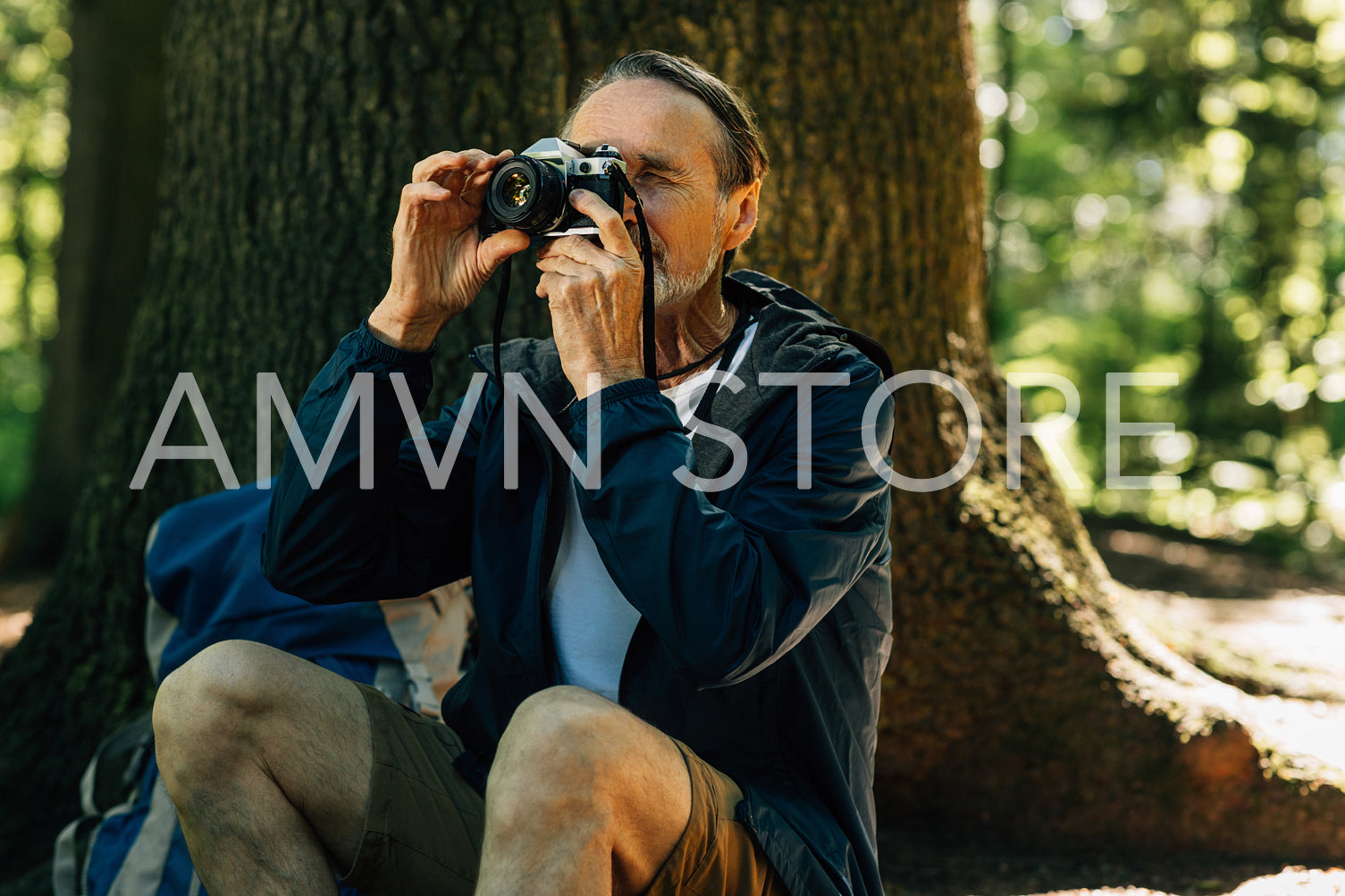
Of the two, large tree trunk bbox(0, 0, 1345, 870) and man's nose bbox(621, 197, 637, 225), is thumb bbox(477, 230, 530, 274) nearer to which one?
man's nose bbox(621, 197, 637, 225)

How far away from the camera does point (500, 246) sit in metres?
1.95

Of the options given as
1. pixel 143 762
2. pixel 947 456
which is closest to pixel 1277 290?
pixel 947 456

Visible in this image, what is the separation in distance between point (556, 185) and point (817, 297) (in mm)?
1340

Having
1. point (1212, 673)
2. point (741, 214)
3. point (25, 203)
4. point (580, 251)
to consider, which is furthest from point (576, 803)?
point (25, 203)

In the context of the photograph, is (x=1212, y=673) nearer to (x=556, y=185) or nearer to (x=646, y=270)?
(x=646, y=270)

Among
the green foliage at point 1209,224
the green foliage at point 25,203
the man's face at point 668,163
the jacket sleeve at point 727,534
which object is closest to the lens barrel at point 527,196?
the man's face at point 668,163

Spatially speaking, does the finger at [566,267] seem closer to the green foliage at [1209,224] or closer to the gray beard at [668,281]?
the gray beard at [668,281]

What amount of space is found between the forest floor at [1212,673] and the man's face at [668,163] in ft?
5.81

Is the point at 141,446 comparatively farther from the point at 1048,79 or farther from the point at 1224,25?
the point at 1048,79

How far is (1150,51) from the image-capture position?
10.3 meters

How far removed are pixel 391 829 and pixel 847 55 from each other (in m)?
2.36

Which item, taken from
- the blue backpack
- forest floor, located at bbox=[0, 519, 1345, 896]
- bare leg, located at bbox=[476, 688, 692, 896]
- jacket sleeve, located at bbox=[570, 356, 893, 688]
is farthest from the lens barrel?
forest floor, located at bbox=[0, 519, 1345, 896]

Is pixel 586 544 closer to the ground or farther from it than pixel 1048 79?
closer to the ground

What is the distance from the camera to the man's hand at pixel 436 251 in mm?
1933
